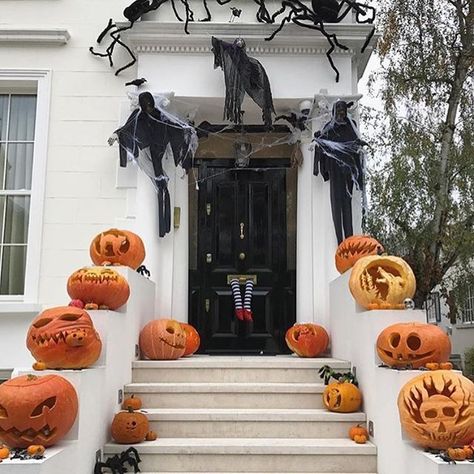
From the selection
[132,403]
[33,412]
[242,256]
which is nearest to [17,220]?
[242,256]

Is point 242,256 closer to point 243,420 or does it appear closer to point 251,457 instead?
point 243,420

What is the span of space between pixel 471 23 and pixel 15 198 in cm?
718

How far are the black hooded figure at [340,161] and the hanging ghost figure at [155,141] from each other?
54.0 inches

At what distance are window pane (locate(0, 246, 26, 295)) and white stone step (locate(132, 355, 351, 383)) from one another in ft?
6.12

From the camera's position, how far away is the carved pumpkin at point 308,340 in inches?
207

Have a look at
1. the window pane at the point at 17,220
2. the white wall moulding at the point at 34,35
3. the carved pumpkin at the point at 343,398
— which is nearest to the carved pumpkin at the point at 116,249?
the window pane at the point at 17,220

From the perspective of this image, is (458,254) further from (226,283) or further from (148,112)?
(148,112)

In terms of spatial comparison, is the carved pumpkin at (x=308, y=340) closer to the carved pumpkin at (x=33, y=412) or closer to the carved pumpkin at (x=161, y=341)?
the carved pumpkin at (x=161, y=341)

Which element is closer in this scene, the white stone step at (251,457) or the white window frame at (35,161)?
the white stone step at (251,457)

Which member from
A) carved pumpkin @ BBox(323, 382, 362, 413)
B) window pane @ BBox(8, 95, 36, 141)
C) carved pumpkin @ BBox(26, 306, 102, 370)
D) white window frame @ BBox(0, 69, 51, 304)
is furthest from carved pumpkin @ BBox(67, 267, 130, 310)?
window pane @ BBox(8, 95, 36, 141)

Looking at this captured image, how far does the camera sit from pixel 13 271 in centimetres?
592

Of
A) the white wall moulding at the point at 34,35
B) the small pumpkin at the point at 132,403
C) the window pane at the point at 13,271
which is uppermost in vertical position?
the white wall moulding at the point at 34,35

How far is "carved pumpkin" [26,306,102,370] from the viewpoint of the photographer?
3604 millimetres

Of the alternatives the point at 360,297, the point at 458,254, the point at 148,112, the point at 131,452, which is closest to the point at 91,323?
the point at 131,452
